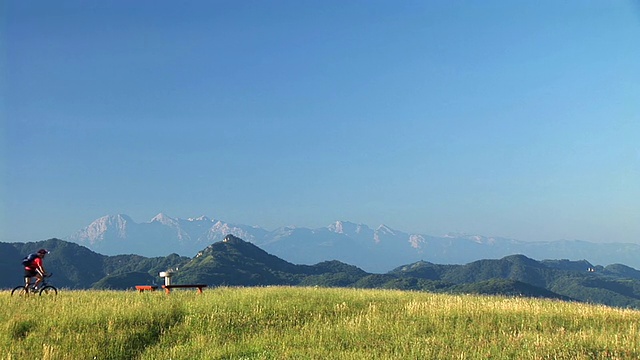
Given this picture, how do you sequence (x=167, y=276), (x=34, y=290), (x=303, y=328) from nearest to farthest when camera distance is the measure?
(x=303, y=328) → (x=34, y=290) → (x=167, y=276)

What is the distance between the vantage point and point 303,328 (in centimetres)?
2094

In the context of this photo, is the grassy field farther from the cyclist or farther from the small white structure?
the small white structure

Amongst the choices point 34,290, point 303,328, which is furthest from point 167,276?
point 303,328

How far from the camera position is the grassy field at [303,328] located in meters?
17.2

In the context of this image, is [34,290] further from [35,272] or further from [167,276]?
[167,276]

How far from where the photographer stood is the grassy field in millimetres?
17172

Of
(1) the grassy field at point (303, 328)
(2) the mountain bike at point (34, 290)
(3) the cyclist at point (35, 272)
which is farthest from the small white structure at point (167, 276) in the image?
(3) the cyclist at point (35, 272)

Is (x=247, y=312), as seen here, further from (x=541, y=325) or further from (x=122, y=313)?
(x=541, y=325)

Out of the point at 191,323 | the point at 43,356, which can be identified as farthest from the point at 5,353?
the point at 191,323

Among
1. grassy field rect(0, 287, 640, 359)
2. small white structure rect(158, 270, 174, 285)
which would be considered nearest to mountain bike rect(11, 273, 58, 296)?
grassy field rect(0, 287, 640, 359)

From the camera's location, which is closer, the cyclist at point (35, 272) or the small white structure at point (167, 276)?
the cyclist at point (35, 272)

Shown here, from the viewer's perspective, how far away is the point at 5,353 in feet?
55.7

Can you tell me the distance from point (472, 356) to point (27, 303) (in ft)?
61.6

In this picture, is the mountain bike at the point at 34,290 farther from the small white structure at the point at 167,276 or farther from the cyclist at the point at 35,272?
the small white structure at the point at 167,276
